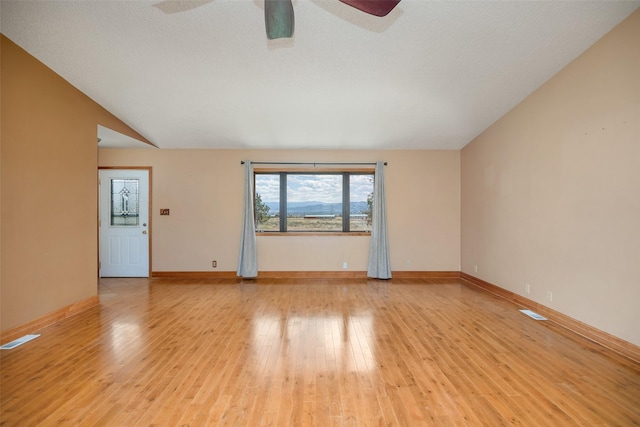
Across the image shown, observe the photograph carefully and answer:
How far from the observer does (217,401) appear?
6.45 feet

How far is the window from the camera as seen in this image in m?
5.88

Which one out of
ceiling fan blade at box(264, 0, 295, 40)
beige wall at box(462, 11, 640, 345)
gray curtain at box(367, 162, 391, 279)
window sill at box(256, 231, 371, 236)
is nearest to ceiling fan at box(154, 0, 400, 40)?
ceiling fan blade at box(264, 0, 295, 40)

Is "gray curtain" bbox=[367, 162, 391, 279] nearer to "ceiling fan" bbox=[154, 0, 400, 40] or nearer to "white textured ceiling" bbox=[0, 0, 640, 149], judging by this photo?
"white textured ceiling" bbox=[0, 0, 640, 149]

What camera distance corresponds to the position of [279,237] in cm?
574

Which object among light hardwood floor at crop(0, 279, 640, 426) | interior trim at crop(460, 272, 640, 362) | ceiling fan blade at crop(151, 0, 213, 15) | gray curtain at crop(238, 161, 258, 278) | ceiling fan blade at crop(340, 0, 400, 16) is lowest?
light hardwood floor at crop(0, 279, 640, 426)

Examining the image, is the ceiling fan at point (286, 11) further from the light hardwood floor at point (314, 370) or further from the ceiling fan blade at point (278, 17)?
the light hardwood floor at point (314, 370)

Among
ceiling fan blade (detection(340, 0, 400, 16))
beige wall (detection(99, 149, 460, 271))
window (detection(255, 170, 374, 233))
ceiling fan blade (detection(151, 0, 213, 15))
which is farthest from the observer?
window (detection(255, 170, 374, 233))

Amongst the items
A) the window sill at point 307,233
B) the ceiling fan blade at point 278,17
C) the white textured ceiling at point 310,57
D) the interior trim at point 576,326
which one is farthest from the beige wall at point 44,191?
the interior trim at point 576,326

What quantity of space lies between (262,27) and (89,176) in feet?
9.77

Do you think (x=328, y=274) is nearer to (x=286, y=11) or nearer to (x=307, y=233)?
(x=307, y=233)

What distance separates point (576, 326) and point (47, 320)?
5.52 m

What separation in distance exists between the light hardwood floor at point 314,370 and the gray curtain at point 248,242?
1.56m

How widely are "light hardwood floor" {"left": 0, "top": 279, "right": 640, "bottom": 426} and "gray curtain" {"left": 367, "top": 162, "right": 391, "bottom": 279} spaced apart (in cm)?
159

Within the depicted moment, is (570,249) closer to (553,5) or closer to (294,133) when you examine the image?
(553,5)
